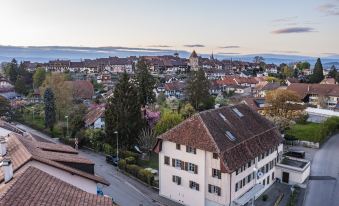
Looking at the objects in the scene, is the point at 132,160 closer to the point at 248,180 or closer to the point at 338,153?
the point at 248,180

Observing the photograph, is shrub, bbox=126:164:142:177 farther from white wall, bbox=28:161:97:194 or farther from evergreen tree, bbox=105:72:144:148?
white wall, bbox=28:161:97:194

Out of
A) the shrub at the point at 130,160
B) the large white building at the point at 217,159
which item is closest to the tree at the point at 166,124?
the shrub at the point at 130,160

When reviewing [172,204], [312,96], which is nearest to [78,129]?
[172,204]

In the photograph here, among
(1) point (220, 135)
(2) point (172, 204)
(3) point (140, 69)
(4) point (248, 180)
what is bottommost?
(2) point (172, 204)

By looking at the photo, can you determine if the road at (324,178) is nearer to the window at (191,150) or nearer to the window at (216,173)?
the window at (216,173)

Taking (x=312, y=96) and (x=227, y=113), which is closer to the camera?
(x=227, y=113)

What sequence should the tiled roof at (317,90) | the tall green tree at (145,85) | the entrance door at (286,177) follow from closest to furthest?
1. the entrance door at (286,177)
2. the tall green tree at (145,85)
3. the tiled roof at (317,90)
